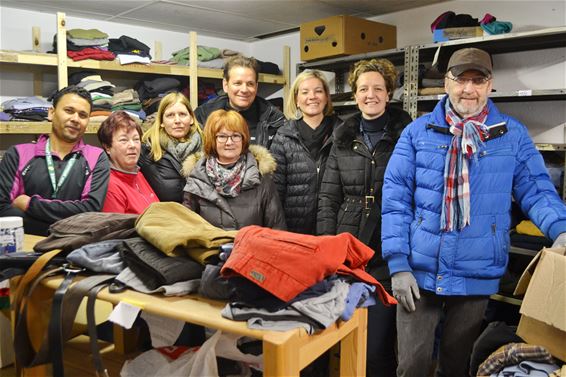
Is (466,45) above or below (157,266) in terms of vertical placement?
above

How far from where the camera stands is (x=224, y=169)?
6.84ft

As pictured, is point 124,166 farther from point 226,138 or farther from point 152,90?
point 152,90

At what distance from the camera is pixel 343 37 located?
12.5 feet

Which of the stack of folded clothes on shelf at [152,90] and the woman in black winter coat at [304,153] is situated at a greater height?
the stack of folded clothes on shelf at [152,90]

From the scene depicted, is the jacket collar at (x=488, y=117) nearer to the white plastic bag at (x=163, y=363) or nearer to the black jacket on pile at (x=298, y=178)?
the black jacket on pile at (x=298, y=178)

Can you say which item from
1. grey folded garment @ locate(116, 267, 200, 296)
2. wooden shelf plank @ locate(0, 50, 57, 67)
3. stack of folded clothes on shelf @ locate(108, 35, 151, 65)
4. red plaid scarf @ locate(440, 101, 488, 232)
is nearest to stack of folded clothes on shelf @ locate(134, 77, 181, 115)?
stack of folded clothes on shelf @ locate(108, 35, 151, 65)

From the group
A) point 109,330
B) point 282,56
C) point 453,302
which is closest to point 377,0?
point 282,56

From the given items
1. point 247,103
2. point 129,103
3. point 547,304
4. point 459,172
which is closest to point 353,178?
point 459,172

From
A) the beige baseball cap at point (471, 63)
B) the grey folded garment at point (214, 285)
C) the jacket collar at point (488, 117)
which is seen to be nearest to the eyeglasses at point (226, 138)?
the jacket collar at point (488, 117)

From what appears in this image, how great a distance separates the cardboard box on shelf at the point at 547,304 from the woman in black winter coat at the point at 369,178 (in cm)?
65

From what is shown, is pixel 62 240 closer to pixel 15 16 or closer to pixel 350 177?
pixel 350 177

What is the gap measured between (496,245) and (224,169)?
3.62ft

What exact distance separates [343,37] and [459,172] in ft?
7.39

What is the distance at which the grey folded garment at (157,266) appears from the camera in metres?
1.20
